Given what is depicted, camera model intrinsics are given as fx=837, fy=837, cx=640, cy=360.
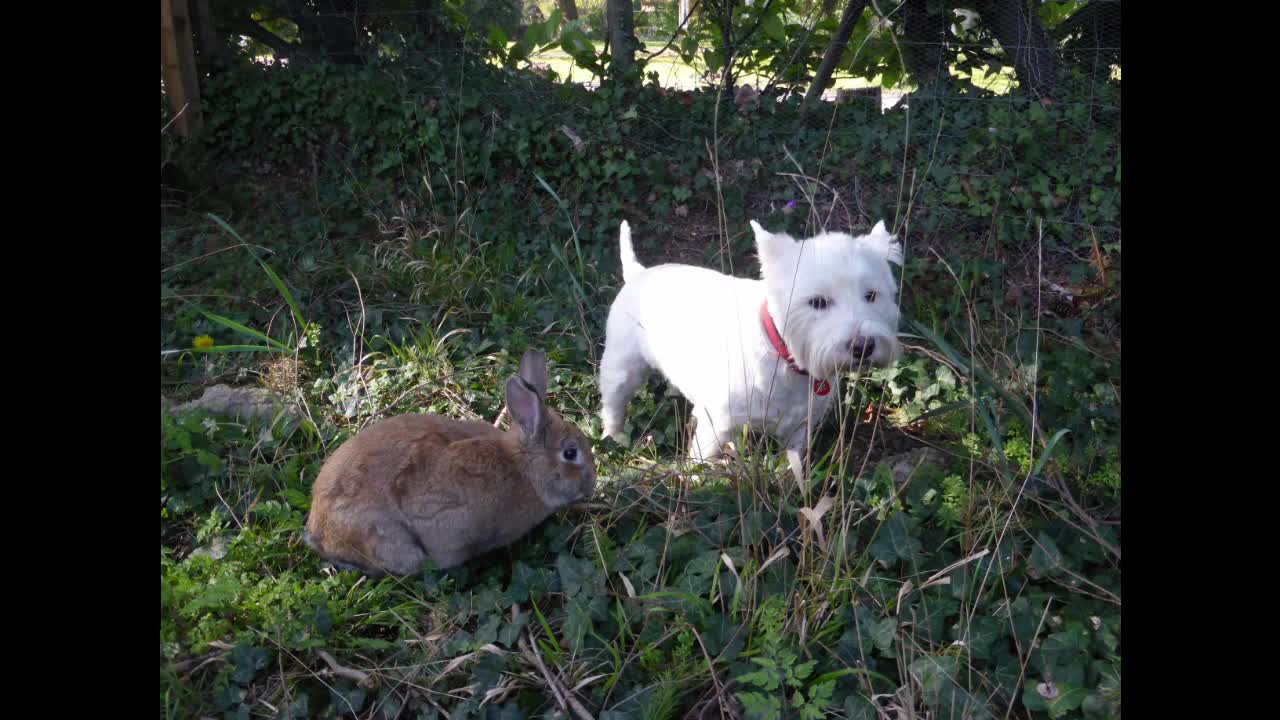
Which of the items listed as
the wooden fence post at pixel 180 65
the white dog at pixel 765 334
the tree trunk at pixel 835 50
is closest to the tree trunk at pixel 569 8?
the tree trunk at pixel 835 50

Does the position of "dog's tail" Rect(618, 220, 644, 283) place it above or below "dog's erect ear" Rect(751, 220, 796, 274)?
below

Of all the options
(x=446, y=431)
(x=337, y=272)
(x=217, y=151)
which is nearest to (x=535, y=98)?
(x=337, y=272)

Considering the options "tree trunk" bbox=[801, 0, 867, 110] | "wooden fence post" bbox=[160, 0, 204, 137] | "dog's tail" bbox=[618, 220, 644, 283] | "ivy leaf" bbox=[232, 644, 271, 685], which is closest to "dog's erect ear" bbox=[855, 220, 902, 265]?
"dog's tail" bbox=[618, 220, 644, 283]

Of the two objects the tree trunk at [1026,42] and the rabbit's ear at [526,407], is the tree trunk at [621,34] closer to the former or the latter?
the tree trunk at [1026,42]

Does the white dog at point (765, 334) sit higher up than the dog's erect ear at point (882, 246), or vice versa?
the dog's erect ear at point (882, 246)

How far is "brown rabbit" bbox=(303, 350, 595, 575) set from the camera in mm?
2615

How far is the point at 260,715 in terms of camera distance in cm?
225

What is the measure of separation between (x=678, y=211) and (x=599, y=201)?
541 millimetres

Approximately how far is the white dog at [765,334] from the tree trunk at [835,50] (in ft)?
8.95

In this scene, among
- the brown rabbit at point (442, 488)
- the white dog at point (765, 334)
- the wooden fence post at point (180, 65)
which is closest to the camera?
the brown rabbit at point (442, 488)

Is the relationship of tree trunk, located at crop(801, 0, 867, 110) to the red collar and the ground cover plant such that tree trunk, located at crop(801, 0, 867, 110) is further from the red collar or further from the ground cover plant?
the red collar

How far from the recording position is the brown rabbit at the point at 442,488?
8.58ft

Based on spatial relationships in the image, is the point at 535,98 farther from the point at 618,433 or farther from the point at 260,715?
the point at 260,715

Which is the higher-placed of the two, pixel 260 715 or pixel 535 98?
pixel 535 98
